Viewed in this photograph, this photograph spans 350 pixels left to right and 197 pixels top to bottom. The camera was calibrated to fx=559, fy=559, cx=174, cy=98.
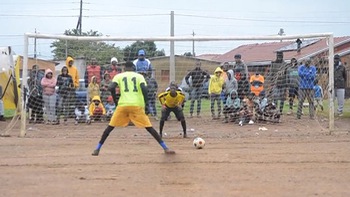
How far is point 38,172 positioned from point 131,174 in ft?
4.91

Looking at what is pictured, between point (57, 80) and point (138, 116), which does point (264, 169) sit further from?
point (57, 80)

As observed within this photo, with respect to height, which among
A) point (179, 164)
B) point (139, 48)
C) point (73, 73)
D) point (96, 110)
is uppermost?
point (139, 48)

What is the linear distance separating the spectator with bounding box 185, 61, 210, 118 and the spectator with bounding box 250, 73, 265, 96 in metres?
1.37

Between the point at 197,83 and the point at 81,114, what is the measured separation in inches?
144

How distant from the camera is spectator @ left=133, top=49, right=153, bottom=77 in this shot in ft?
52.6

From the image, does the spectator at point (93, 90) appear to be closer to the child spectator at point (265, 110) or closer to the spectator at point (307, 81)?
the child spectator at point (265, 110)

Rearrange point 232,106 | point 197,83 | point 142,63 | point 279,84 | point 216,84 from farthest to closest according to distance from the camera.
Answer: point 197,83
point 216,84
point 279,84
point 232,106
point 142,63

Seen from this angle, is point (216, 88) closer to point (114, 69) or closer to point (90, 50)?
point (114, 69)

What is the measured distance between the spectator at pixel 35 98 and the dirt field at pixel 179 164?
170 cm

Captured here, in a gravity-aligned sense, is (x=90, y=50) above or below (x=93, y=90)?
above

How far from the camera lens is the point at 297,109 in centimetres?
1720

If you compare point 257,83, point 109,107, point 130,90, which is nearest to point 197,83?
point 257,83

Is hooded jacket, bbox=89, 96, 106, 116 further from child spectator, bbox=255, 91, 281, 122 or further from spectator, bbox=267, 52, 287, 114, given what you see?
spectator, bbox=267, 52, 287, 114

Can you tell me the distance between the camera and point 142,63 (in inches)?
640
